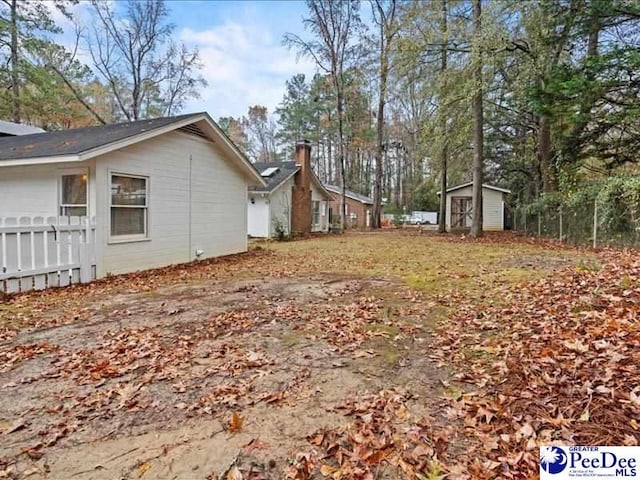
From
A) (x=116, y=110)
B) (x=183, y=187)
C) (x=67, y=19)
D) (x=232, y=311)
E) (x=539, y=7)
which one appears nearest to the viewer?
(x=232, y=311)

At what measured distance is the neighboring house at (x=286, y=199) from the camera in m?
19.4

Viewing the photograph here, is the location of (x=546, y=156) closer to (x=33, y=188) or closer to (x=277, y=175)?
(x=277, y=175)

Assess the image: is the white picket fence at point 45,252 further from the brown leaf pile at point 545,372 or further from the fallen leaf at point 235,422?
the brown leaf pile at point 545,372

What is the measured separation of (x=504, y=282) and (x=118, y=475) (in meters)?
6.13

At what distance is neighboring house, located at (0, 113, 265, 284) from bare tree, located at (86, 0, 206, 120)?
17427 mm

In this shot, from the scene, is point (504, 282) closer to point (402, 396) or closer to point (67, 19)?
point (402, 396)

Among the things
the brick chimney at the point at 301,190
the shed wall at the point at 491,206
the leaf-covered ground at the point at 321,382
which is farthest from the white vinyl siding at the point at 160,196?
the shed wall at the point at 491,206

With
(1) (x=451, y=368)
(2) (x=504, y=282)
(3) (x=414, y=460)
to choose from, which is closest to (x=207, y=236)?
(2) (x=504, y=282)

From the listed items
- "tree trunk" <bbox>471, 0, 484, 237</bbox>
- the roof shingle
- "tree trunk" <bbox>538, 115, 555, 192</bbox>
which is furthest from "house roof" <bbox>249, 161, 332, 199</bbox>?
"tree trunk" <bbox>538, 115, 555, 192</bbox>

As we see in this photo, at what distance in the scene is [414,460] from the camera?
2.12m

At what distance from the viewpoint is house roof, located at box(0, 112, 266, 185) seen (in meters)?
7.52

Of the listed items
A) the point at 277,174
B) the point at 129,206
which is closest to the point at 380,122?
the point at 277,174

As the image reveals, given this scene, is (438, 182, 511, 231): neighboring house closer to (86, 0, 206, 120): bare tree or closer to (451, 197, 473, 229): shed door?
(451, 197, 473, 229): shed door

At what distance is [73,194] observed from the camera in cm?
817
